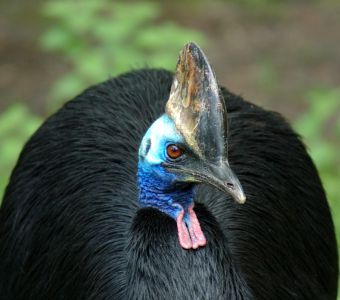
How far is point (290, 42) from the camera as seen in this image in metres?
6.82

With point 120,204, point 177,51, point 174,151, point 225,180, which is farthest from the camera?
point 177,51

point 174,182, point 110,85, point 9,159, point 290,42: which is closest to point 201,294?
point 174,182

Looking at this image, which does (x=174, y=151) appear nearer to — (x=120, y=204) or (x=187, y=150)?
(x=187, y=150)

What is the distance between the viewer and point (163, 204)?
2.83 metres

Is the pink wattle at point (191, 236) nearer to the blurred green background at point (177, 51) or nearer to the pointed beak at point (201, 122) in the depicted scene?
the pointed beak at point (201, 122)

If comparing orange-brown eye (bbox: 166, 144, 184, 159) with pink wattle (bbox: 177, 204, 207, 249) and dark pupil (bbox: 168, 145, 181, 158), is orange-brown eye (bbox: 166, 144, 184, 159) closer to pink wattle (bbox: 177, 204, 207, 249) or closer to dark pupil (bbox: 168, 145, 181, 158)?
dark pupil (bbox: 168, 145, 181, 158)

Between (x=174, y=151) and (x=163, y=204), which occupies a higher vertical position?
(x=174, y=151)

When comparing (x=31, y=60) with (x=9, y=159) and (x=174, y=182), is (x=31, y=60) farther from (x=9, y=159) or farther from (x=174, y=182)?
(x=174, y=182)

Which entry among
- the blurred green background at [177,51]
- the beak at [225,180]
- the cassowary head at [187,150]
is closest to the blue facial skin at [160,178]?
the cassowary head at [187,150]

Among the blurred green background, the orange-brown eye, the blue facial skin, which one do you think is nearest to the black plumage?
the blue facial skin

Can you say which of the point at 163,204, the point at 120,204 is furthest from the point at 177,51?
the point at 163,204

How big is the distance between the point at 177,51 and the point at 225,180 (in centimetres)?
267

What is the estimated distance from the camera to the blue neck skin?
2799 mm

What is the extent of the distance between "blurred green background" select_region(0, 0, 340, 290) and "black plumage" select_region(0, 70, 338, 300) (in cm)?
103
